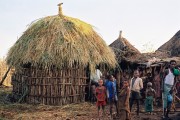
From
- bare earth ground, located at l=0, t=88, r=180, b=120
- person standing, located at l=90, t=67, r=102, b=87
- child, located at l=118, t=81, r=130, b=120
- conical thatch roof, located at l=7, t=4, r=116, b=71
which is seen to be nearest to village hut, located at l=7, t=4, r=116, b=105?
conical thatch roof, located at l=7, t=4, r=116, b=71

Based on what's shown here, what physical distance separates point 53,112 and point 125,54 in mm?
5598

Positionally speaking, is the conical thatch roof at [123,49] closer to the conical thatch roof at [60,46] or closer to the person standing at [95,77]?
the conical thatch roof at [60,46]

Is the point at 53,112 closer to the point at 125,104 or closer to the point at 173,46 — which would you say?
the point at 125,104

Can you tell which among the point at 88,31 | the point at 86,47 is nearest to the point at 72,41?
the point at 86,47

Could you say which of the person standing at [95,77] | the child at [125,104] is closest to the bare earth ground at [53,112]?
the child at [125,104]

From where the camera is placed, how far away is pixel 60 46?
13391 mm

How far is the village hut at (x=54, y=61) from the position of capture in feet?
43.7

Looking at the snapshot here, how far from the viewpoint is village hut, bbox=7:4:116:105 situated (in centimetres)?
1330

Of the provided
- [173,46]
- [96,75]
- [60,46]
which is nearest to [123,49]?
[96,75]

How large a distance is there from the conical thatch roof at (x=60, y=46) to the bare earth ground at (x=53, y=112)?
1.74m

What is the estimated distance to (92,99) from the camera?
14.8 meters

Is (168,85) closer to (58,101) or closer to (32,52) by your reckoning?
(58,101)

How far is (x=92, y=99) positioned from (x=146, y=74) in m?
2.76

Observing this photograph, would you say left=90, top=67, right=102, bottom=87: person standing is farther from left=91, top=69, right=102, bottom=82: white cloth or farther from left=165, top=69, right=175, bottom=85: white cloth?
left=165, top=69, right=175, bottom=85: white cloth
